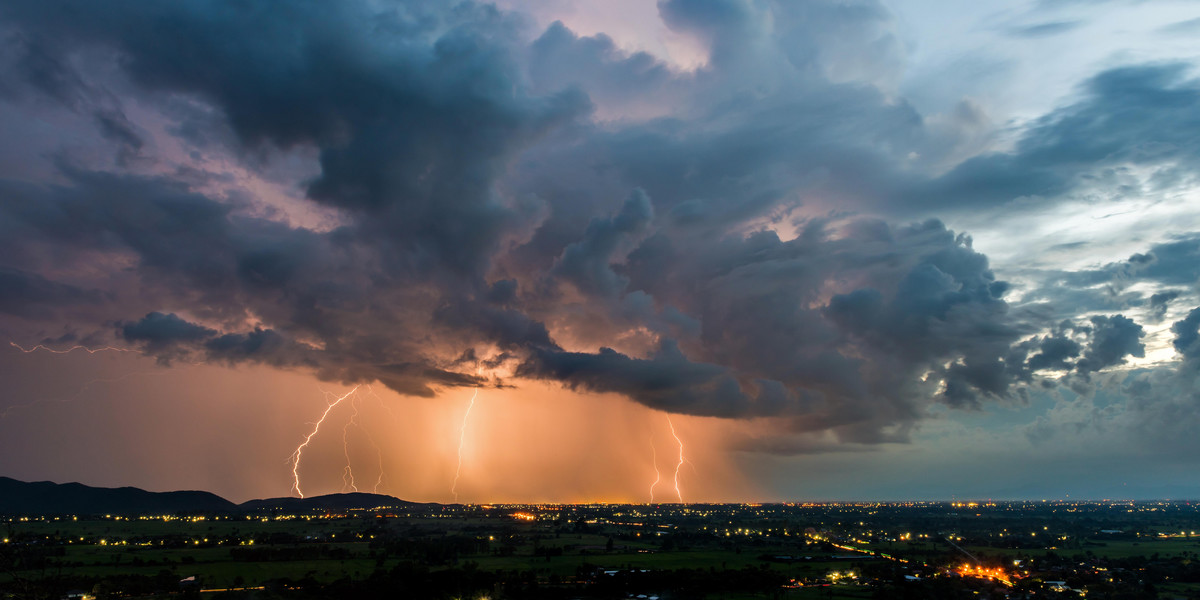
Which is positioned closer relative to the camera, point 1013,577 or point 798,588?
point 798,588

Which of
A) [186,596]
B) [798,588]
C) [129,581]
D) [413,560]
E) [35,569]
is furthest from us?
[413,560]

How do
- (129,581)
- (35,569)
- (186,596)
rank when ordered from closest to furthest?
(186,596), (129,581), (35,569)

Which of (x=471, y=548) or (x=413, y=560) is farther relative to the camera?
(x=471, y=548)

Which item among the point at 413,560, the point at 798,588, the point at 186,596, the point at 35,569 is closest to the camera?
the point at 186,596

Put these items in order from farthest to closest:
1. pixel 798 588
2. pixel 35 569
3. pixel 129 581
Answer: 1. pixel 35 569
2. pixel 798 588
3. pixel 129 581

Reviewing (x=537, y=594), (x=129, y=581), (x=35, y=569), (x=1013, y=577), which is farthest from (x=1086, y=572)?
(x=35, y=569)

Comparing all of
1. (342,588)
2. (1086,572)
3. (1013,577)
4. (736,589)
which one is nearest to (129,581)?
(342,588)

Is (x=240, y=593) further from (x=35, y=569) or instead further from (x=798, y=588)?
(x=798, y=588)

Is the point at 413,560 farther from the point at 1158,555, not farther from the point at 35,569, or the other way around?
the point at 1158,555

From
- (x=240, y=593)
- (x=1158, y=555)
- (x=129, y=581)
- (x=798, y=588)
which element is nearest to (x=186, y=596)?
(x=240, y=593)
